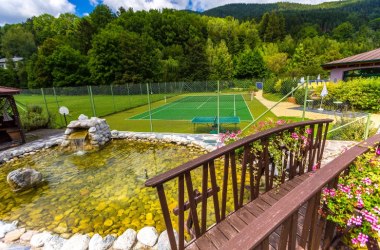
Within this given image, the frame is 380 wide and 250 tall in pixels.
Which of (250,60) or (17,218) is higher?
(250,60)

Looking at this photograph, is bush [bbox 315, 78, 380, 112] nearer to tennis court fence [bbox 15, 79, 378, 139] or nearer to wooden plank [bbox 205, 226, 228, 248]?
tennis court fence [bbox 15, 79, 378, 139]

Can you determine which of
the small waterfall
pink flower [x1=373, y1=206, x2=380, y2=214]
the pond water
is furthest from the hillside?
pink flower [x1=373, y1=206, x2=380, y2=214]

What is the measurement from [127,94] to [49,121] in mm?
8297

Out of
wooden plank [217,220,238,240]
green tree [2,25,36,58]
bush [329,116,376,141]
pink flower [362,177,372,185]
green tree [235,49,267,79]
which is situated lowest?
bush [329,116,376,141]

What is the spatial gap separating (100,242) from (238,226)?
1.90 m

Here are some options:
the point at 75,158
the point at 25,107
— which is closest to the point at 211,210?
the point at 75,158

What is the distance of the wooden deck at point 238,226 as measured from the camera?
1.89 meters

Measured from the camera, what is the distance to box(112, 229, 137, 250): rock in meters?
2.52

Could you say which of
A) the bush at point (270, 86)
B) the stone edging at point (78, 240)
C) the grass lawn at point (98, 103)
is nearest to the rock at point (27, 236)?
the stone edging at point (78, 240)

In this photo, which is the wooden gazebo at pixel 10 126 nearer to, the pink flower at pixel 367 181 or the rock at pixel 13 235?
the rock at pixel 13 235

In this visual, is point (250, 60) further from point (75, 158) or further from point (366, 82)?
point (75, 158)

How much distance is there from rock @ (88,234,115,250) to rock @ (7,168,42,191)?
108 inches

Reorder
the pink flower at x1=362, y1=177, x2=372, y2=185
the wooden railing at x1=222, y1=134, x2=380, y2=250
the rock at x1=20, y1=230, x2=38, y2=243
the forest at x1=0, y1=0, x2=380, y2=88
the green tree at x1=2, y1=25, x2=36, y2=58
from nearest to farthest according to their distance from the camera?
the wooden railing at x1=222, y1=134, x2=380, y2=250 < the pink flower at x1=362, y1=177, x2=372, y2=185 < the rock at x1=20, y1=230, x2=38, y2=243 < the forest at x1=0, y1=0, x2=380, y2=88 < the green tree at x1=2, y1=25, x2=36, y2=58

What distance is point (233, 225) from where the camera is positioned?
2061 mm
